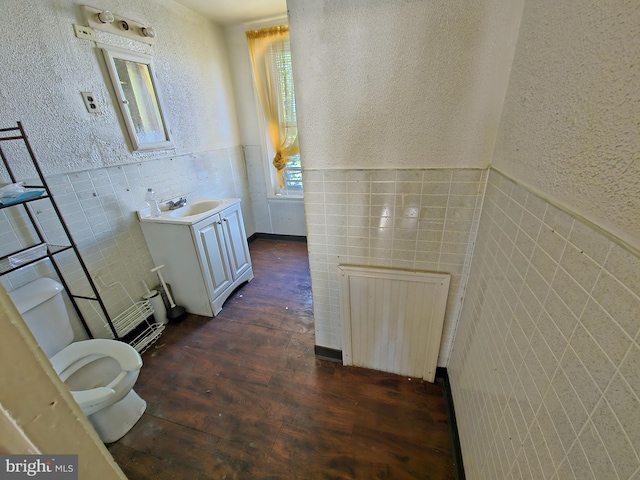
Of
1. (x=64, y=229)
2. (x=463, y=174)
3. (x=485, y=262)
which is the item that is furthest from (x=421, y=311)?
(x=64, y=229)

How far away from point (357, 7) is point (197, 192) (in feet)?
7.06

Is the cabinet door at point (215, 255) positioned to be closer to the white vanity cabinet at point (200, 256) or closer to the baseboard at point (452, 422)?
the white vanity cabinet at point (200, 256)

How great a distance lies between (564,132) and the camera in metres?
0.63

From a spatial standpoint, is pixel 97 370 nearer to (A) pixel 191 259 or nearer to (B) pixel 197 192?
(A) pixel 191 259

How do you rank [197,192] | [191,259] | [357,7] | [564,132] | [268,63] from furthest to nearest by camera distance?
A: [268,63] < [197,192] < [191,259] < [357,7] < [564,132]

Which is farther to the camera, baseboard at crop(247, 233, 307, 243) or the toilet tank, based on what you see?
baseboard at crop(247, 233, 307, 243)

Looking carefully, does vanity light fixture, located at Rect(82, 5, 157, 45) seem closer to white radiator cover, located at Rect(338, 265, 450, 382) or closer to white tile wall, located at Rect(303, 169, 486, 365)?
white tile wall, located at Rect(303, 169, 486, 365)

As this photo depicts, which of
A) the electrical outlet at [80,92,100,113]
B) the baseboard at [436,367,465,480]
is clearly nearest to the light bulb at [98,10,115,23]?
the electrical outlet at [80,92,100,113]

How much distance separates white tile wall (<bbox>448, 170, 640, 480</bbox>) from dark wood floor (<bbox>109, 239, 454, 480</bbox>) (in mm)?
357

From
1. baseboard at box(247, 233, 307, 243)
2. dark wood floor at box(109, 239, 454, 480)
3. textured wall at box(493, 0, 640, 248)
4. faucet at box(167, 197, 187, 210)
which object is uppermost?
textured wall at box(493, 0, 640, 248)

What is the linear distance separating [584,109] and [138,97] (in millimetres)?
2531

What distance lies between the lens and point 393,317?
4.74 ft

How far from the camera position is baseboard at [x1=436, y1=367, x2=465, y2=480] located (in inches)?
44.8

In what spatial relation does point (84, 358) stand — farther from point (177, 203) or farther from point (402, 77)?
point (402, 77)
